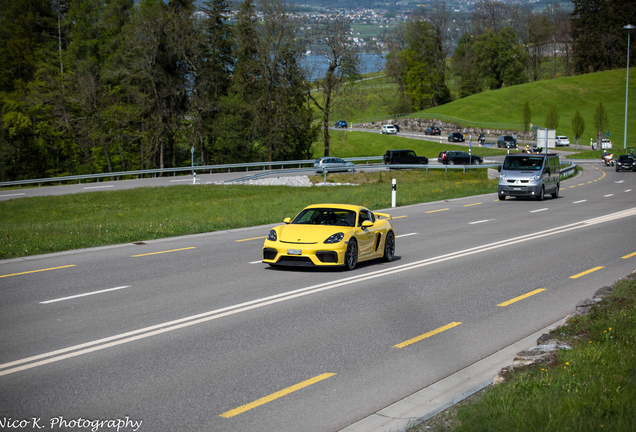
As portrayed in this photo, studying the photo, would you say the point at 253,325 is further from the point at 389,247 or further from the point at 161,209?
the point at 161,209

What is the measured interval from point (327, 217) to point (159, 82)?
178 ft

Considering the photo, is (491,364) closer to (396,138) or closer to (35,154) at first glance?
(35,154)

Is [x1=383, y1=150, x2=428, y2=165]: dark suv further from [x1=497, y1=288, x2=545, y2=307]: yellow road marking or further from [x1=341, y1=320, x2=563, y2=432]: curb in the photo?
[x1=341, y1=320, x2=563, y2=432]: curb

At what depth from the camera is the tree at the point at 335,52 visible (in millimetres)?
64562

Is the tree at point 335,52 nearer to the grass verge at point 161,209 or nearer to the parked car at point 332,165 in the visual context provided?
the parked car at point 332,165

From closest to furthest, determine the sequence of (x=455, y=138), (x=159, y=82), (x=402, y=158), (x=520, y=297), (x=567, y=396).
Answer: (x=567, y=396) → (x=520, y=297) → (x=402, y=158) → (x=159, y=82) → (x=455, y=138)

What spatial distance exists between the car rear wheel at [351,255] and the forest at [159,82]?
52080 mm

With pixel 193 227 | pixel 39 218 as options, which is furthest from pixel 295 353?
pixel 39 218

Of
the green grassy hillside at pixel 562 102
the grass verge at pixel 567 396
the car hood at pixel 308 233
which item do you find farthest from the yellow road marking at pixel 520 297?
the green grassy hillside at pixel 562 102

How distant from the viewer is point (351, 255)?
1289cm

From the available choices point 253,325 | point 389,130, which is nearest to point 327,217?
point 253,325

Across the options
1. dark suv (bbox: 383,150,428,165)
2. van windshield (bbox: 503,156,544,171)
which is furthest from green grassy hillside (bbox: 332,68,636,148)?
van windshield (bbox: 503,156,544,171)

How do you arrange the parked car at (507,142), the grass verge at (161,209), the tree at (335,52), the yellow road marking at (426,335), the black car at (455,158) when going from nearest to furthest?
the yellow road marking at (426,335) → the grass verge at (161,209) → the black car at (455,158) → the tree at (335,52) → the parked car at (507,142)

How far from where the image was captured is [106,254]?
14992 millimetres
